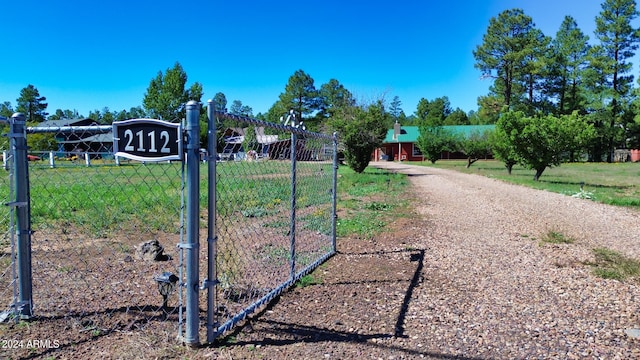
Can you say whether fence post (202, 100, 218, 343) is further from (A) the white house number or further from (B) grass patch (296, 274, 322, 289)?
(B) grass patch (296, 274, 322, 289)

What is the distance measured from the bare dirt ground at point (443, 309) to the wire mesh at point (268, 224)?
0.82 feet

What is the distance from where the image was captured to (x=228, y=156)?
124 inches

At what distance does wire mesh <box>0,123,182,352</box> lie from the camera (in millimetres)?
3072

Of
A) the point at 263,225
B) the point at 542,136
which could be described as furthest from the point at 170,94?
the point at 263,225

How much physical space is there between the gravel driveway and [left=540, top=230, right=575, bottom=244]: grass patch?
0.54 ft

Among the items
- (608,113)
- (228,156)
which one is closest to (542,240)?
(228,156)

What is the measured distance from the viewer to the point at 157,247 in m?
4.99

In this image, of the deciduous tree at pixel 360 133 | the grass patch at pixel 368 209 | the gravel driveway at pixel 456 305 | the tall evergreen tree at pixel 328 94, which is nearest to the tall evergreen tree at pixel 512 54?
the tall evergreen tree at pixel 328 94

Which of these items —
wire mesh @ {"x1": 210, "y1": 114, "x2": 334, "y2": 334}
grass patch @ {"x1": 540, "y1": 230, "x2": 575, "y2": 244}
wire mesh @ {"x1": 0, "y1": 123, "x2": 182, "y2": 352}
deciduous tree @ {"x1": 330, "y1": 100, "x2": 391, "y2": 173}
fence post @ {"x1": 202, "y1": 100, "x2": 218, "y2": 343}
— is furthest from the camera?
deciduous tree @ {"x1": 330, "y1": 100, "x2": 391, "y2": 173}

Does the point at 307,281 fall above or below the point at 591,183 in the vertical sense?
below

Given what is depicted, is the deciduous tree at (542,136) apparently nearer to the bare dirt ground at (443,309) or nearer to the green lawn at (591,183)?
the green lawn at (591,183)

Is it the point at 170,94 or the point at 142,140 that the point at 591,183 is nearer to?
the point at 142,140

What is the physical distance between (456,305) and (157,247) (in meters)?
3.40

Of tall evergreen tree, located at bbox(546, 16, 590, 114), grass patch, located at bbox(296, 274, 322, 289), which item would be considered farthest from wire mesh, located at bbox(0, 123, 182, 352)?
tall evergreen tree, located at bbox(546, 16, 590, 114)
